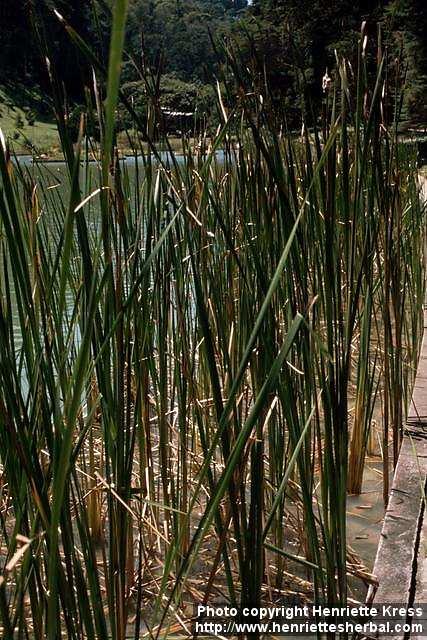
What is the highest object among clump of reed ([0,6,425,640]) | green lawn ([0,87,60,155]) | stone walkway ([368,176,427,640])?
green lawn ([0,87,60,155])

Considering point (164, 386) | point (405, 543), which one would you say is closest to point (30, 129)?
point (164, 386)

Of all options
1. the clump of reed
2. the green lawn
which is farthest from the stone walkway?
the green lawn

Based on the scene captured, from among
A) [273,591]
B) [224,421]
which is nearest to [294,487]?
[273,591]

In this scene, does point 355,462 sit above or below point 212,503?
below

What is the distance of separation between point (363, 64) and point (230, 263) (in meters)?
0.57

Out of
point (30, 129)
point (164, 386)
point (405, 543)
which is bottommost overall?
point (405, 543)

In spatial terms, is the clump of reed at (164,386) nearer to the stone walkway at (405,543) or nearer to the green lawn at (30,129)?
the stone walkway at (405,543)

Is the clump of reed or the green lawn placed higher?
the green lawn

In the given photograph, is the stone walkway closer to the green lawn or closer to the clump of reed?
the clump of reed

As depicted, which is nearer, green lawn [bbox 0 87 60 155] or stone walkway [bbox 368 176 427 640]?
stone walkway [bbox 368 176 427 640]

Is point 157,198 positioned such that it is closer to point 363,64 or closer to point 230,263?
point 363,64

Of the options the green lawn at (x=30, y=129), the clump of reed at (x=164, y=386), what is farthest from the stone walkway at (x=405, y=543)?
the green lawn at (x=30, y=129)

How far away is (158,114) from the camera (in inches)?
40.8

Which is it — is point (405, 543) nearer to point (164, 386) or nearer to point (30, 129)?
point (164, 386)
